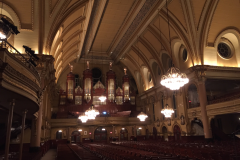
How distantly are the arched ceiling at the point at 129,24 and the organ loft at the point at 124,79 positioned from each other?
72mm

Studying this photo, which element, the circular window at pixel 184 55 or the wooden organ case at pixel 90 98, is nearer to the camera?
the circular window at pixel 184 55

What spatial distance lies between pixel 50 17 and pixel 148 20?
318 inches

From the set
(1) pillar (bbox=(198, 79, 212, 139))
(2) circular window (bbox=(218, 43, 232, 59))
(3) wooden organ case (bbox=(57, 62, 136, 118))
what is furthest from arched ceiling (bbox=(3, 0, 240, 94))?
(3) wooden organ case (bbox=(57, 62, 136, 118))

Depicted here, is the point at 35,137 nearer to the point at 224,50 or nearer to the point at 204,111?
the point at 204,111

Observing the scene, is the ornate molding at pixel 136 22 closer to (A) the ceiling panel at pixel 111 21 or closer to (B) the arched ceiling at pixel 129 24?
(B) the arched ceiling at pixel 129 24

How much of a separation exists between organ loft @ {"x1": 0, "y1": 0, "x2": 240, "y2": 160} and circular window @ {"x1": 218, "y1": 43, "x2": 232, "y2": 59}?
85 millimetres

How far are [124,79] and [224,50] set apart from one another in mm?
11543

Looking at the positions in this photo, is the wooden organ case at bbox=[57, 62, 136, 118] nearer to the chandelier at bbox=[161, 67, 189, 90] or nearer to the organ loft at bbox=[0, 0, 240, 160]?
the organ loft at bbox=[0, 0, 240, 160]

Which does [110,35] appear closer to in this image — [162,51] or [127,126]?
[162,51]

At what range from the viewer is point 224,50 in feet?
61.5

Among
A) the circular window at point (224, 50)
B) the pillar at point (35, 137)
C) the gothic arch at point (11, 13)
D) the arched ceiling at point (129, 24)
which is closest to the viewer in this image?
the pillar at point (35, 137)

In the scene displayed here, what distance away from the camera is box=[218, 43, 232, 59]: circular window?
1850 cm

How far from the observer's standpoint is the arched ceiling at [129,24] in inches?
511

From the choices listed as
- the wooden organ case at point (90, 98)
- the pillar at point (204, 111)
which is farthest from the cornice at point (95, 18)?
the pillar at point (204, 111)
